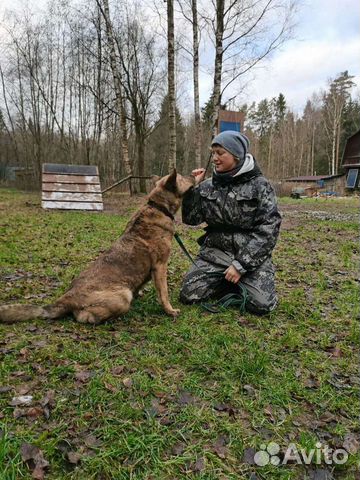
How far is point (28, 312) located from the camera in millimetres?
3404

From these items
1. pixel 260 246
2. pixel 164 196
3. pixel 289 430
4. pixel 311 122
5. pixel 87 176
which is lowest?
pixel 289 430

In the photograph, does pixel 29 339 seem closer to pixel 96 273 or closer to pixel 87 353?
pixel 87 353

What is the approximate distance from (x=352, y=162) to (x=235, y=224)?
36.2 meters

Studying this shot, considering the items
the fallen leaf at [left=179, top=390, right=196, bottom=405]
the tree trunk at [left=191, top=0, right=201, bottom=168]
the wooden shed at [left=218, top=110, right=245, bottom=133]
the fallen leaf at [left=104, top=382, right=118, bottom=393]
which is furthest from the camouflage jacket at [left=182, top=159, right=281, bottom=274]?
the tree trunk at [left=191, top=0, right=201, bottom=168]

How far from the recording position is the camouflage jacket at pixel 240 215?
4.14 m

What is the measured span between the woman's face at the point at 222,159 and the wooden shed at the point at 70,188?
9.83 metres

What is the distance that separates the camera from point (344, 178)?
37281mm

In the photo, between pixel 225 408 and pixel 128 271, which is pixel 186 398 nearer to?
pixel 225 408

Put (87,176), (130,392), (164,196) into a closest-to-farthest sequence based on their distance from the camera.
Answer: (130,392) → (164,196) → (87,176)

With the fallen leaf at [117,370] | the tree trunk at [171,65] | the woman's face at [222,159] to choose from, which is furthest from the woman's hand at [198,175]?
the tree trunk at [171,65]

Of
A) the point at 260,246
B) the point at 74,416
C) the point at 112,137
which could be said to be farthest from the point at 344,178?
the point at 74,416

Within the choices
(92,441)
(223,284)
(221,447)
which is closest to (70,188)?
(223,284)

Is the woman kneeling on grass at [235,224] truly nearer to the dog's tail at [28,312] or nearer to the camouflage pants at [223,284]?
the camouflage pants at [223,284]

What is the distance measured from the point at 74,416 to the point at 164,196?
2.55 m
